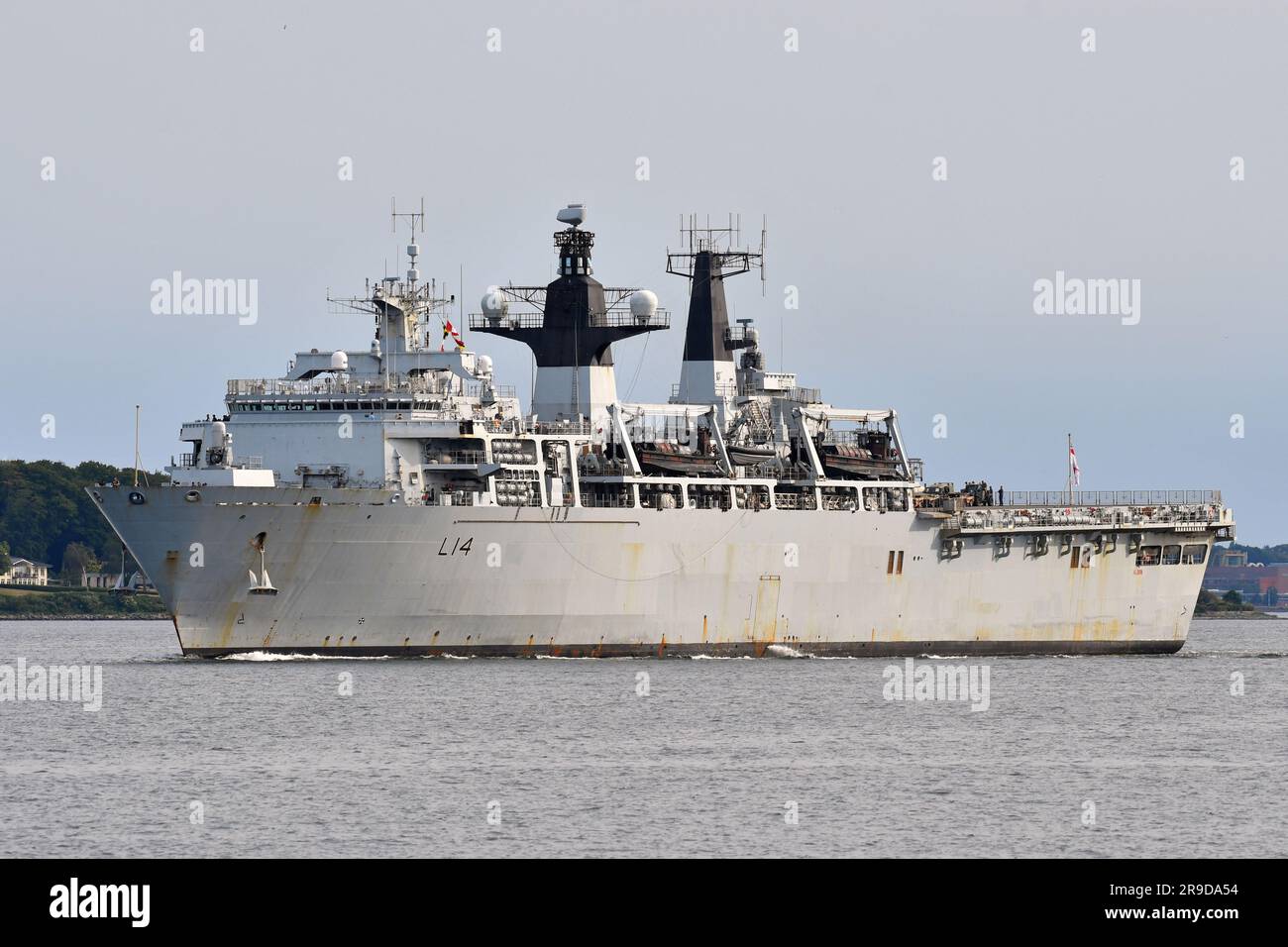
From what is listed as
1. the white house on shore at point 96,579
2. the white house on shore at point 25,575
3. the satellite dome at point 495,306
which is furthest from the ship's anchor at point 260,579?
the white house on shore at point 25,575

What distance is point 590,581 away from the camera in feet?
186

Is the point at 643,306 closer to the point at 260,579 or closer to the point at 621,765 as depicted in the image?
the point at 260,579

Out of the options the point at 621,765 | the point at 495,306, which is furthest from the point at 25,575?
the point at 621,765

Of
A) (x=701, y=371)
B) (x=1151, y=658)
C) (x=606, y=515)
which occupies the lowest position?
(x=1151, y=658)

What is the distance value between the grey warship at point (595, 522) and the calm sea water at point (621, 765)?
1.86 metres

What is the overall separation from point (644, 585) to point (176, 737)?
19.7m

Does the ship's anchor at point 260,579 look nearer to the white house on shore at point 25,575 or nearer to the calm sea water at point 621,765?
the calm sea water at point 621,765

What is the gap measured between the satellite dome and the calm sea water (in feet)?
44.5

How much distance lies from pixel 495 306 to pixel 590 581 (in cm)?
1245

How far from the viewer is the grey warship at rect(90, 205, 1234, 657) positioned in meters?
53.0

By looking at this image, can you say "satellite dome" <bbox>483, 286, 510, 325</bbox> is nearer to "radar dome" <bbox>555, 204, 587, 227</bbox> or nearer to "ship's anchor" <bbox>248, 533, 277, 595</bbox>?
"radar dome" <bbox>555, 204, 587, 227</bbox>

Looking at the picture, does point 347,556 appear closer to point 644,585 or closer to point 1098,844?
point 644,585
